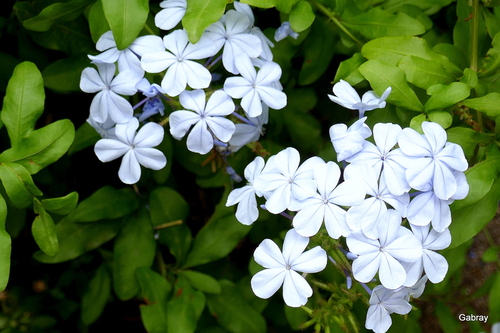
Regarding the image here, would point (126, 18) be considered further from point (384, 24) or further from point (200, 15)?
point (384, 24)

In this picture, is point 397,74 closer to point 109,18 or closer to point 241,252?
point 109,18

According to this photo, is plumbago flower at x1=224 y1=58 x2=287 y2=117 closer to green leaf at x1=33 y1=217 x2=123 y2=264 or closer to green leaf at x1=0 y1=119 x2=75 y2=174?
green leaf at x1=0 y1=119 x2=75 y2=174

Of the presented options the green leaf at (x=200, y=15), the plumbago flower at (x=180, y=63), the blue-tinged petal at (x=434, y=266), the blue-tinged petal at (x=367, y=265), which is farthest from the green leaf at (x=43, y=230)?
the blue-tinged petal at (x=434, y=266)

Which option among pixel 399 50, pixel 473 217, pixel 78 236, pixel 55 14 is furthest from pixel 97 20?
pixel 473 217

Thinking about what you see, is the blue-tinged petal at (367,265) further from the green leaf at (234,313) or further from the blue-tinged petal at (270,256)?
the green leaf at (234,313)

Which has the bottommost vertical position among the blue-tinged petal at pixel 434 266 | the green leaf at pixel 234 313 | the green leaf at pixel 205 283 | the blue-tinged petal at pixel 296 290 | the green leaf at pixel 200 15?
the green leaf at pixel 234 313

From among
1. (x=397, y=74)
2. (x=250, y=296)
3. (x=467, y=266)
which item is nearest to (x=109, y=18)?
(x=397, y=74)
